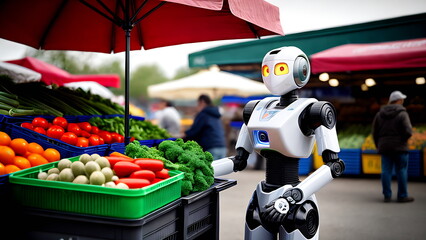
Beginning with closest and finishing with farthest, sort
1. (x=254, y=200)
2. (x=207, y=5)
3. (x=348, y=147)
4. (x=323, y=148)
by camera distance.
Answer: (x=207, y=5) < (x=323, y=148) < (x=254, y=200) < (x=348, y=147)

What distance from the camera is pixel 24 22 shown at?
5039mm

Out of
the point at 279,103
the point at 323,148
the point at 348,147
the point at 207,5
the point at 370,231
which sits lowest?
the point at 370,231

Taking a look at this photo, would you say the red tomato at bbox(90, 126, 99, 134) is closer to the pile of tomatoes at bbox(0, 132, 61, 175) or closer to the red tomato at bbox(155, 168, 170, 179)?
the pile of tomatoes at bbox(0, 132, 61, 175)

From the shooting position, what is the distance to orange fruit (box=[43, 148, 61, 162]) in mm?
3377

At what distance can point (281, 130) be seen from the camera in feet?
11.6

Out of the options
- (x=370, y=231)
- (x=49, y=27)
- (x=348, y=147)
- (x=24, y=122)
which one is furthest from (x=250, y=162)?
(x=24, y=122)

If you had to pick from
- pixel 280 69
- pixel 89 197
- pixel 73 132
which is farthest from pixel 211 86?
pixel 89 197

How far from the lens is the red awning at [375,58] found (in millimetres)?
8617

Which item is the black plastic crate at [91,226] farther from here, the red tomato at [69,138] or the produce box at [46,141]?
the red tomato at [69,138]

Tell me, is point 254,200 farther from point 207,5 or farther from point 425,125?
point 425,125

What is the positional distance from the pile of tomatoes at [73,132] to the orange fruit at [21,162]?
672 mm

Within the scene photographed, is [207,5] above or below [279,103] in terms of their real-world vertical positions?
above

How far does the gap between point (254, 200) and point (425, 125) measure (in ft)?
28.9

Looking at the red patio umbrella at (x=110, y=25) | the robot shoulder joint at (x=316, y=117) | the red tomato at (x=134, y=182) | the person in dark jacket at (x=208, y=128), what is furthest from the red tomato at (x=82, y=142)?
the person in dark jacket at (x=208, y=128)
